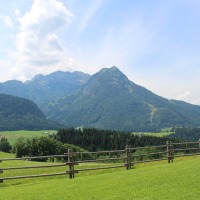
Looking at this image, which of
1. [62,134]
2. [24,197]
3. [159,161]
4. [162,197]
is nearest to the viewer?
[162,197]

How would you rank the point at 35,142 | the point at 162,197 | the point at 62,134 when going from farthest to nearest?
the point at 62,134 → the point at 35,142 → the point at 162,197

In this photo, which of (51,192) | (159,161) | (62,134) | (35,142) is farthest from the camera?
(62,134)

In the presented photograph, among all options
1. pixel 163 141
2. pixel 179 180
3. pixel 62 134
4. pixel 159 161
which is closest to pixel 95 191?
pixel 179 180

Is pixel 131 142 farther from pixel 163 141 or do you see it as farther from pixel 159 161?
pixel 159 161

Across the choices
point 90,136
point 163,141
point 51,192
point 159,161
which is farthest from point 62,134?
point 51,192

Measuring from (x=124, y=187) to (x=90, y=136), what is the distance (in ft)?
470

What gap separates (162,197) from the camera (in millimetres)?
13945

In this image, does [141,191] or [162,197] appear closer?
[162,197]

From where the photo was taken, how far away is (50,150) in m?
99.7

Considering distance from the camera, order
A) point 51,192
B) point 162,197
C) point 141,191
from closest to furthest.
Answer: point 162,197 < point 141,191 < point 51,192

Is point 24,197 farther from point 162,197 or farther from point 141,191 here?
point 162,197

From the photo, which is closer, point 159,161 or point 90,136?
point 159,161

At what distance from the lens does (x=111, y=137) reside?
15825 cm

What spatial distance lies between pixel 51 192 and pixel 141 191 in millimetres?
4887
